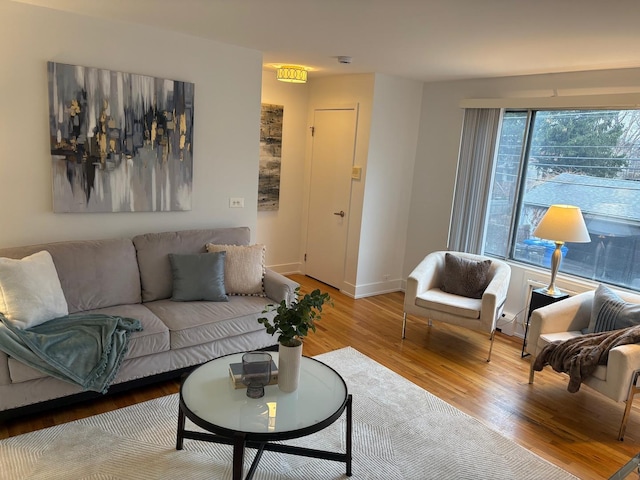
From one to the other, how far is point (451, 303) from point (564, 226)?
3.61 feet

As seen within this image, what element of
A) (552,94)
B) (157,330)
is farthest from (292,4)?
(552,94)

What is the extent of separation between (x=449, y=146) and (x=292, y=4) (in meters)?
2.84

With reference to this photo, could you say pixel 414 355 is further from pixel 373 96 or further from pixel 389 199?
pixel 373 96

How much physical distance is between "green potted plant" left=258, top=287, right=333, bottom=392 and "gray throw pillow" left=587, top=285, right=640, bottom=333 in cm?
229

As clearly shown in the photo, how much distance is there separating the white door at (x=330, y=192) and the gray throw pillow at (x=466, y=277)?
1443mm

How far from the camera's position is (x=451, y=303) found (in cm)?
385

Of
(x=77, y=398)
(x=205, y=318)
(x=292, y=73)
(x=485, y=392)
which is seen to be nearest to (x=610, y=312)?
(x=485, y=392)

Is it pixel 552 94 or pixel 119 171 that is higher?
pixel 552 94

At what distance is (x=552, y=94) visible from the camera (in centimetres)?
398

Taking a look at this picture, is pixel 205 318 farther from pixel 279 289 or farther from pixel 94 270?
pixel 94 270

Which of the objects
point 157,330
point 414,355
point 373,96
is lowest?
point 414,355

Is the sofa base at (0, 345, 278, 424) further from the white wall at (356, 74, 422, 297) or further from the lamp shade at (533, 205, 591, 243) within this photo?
the lamp shade at (533, 205, 591, 243)

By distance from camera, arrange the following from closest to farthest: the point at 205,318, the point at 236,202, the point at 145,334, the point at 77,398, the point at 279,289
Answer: the point at 77,398
the point at 145,334
the point at 205,318
the point at 279,289
the point at 236,202

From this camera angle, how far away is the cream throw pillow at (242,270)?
3541 mm
